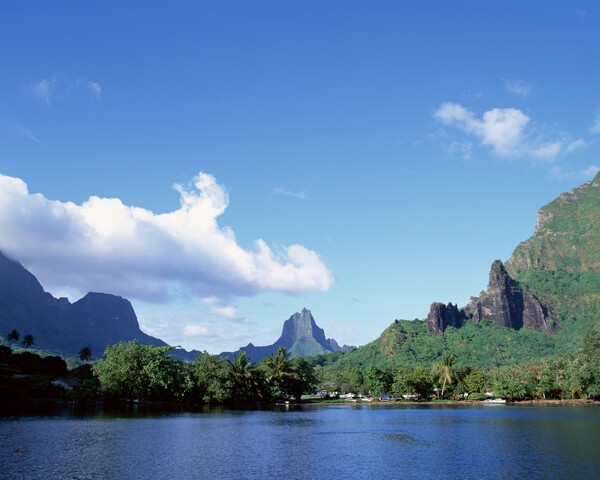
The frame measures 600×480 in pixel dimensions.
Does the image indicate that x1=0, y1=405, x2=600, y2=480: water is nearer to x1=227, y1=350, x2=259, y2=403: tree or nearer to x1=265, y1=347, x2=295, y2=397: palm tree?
x1=227, y1=350, x2=259, y2=403: tree

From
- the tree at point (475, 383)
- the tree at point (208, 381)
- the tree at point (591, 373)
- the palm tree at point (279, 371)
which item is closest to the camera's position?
the tree at point (208, 381)

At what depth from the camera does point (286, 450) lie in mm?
42875

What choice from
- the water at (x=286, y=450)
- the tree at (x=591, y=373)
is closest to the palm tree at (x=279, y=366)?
the water at (x=286, y=450)

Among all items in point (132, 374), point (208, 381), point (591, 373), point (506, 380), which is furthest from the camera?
point (506, 380)

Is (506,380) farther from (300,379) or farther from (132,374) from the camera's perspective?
(132,374)

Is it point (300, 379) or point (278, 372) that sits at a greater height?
point (278, 372)

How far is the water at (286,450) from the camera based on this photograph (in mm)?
33000

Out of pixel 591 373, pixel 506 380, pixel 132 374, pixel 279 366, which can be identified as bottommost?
pixel 506 380

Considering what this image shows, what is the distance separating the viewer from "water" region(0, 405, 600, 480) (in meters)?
33.0

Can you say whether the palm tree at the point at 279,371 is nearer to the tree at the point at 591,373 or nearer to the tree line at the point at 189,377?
the tree line at the point at 189,377

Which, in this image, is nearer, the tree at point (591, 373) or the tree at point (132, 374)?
the tree at point (132, 374)

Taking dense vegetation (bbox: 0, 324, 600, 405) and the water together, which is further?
dense vegetation (bbox: 0, 324, 600, 405)

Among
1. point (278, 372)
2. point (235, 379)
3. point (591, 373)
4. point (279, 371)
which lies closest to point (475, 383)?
point (591, 373)

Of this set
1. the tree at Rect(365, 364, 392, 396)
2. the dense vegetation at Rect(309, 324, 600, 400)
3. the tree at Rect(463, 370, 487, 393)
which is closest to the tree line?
the tree at Rect(365, 364, 392, 396)
